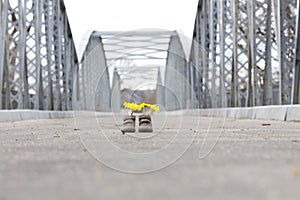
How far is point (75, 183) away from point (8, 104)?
7174 mm

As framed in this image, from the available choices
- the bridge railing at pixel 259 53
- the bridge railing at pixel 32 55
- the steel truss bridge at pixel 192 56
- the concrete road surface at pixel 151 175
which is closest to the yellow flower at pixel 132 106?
the steel truss bridge at pixel 192 56

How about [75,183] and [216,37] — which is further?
[216,37]

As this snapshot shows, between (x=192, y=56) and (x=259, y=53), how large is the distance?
1400 centimetres

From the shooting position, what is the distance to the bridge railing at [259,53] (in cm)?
669

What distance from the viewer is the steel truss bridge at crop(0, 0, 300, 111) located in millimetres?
6809

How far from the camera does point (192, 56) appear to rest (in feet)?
77.6

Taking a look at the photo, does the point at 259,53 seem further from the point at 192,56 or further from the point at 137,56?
the point at 137,56

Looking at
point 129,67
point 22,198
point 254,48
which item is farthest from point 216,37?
point 129,67

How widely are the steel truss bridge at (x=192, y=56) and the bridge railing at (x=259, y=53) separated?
12mm

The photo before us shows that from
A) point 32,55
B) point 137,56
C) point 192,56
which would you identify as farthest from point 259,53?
point 137,56

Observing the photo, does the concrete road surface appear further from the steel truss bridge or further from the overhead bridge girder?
the overhead bridge girder

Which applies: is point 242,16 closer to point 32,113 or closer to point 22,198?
point 32,113

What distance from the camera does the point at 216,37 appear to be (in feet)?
56.1

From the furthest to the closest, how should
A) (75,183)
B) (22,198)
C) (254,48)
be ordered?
(254,48), (75,183), (22,198)
